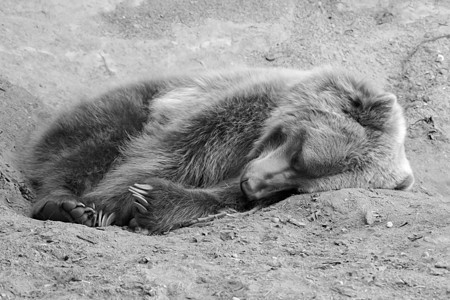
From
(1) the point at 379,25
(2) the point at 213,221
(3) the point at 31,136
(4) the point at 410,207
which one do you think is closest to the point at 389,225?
(4) the point at 410,207

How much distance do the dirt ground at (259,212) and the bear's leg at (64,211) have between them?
24cm

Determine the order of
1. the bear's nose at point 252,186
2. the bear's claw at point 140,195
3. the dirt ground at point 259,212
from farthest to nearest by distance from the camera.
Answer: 1. the bear's claw at point 140,195
2. the bear's nose at point 252,186
3. the dirt ground at point 259,212

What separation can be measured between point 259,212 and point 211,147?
26.4 inches

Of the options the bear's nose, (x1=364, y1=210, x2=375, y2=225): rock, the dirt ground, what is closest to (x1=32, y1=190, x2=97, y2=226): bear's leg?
A: the dirt ground

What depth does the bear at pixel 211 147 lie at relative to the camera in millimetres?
4109

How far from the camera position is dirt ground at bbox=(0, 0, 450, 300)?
9.36 feet

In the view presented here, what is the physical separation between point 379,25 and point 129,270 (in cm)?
463

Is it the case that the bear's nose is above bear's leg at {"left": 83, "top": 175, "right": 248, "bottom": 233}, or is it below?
above

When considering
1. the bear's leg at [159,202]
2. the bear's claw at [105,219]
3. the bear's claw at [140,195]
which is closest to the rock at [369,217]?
the bear's leg at [159,202]

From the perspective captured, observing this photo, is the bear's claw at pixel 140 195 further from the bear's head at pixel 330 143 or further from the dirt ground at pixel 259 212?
the bear's head at pixel 330 143

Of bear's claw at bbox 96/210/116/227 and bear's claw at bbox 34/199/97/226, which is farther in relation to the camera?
bear's claw at bbox 96/210/116/227

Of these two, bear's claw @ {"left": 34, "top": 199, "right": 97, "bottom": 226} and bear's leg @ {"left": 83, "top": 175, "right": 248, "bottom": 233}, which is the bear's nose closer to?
bear's leg @ {"left": 83, "top": 175, "right": 248, "bottom": 233}

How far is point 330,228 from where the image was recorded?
372 centimetres

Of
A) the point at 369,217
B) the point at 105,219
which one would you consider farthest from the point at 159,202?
the point at 369,217
